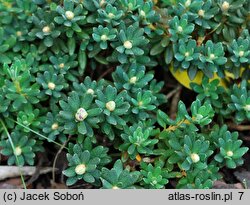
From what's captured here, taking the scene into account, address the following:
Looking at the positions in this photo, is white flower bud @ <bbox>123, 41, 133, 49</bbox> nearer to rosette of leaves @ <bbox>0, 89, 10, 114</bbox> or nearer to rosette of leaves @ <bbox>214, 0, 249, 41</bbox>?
rosette of leaves @ <bbox>214, 0, 249, 41</bbox>

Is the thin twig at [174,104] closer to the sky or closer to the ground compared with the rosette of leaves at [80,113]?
closer to the ground

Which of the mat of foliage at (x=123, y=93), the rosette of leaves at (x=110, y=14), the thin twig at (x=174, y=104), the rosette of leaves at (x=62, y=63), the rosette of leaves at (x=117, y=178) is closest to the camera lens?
the rosette of leaves at (x=117, y=178)

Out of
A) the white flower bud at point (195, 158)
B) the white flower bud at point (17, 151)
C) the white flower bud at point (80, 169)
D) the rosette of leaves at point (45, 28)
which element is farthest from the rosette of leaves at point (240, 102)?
the white flower bud at point (17, 151)

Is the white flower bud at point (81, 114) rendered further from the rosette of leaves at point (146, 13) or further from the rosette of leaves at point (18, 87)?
the rosette of leaves at point (146, 13)

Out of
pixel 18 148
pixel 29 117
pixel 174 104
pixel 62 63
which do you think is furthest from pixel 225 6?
pixel 18 148

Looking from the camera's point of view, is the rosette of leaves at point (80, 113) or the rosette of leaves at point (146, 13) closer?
the rosette of leaves at point (80, 113)
